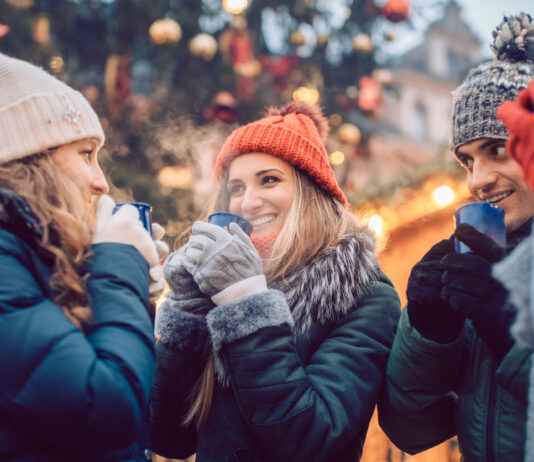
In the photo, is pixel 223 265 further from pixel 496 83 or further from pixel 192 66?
pixel 192 66

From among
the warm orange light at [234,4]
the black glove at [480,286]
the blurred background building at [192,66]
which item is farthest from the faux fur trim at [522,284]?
the warm orange light at [234,4]

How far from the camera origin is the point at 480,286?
1.29m

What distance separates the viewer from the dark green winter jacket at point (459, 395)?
1.39 meters

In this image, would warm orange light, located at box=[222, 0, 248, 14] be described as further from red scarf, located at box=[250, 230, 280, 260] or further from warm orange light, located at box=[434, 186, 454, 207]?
red scarf, located at box=[250, 230, 280, 260]

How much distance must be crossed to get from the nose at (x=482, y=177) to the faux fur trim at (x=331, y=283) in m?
0.47

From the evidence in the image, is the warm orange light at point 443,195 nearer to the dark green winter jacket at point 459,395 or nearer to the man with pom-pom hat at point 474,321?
the man with pom-pom hat at point 474,321

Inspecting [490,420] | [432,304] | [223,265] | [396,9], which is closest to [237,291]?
[223,265]

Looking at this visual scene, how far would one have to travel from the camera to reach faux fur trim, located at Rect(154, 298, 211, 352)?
6.04ft

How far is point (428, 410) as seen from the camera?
5.40ft

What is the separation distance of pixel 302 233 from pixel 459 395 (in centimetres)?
85

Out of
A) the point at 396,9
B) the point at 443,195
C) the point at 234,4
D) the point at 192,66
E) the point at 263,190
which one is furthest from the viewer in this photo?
the point at 192,66

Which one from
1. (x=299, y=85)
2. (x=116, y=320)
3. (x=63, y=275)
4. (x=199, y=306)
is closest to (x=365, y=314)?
(x=199, y=306)

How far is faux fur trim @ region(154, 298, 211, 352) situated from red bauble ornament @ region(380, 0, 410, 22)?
6409mm

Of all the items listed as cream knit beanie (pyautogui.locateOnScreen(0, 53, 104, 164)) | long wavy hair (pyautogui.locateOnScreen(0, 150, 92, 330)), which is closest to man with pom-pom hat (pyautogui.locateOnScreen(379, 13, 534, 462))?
long wavy hair (pyautogui.locateOnScreen(0, 150, 92, 330))
